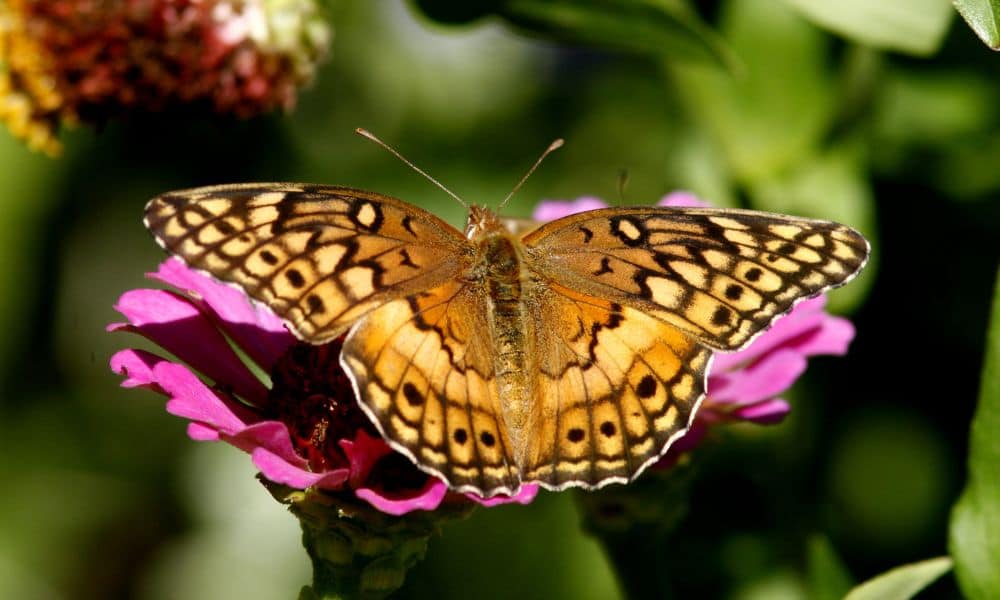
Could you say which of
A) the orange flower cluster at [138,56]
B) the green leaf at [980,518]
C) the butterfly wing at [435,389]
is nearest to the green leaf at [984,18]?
the green leaf at [980,518]

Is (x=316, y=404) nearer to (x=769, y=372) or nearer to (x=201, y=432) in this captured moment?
(x=201, y=432)

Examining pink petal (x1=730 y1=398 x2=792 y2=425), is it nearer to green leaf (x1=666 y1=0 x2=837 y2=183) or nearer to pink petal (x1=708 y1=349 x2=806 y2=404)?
pink petal (x1=708 y1=349 x2=806 y2=404)

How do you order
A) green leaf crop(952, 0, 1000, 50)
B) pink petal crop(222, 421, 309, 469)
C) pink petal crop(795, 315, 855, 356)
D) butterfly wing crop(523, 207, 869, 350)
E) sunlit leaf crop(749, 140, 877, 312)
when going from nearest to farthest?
green leaf crop(952, 0, 1000, 50)
pink petal crop(222, 421, 309, 469)
butterfly wing crop(523, 207, 869, 350)
pink petal crop(795, 315, 855, 356)
sunlit leaf crop(749, 140, 877, 312)

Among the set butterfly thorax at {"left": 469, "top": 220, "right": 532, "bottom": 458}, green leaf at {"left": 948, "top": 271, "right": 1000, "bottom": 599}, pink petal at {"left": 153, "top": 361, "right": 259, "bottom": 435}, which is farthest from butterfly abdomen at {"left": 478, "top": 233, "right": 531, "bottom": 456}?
green leaf at {"left": 948, "top": 271, "right": 1000, "bottom": 599}

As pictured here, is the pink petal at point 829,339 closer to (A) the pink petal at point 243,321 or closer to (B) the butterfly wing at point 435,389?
(B) the butterfly wing at point 435,389

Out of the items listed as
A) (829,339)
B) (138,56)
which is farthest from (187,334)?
(829,339)

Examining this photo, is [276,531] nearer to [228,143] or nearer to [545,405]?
[228,143]

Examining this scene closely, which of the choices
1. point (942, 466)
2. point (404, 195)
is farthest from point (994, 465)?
point (404, 195)
